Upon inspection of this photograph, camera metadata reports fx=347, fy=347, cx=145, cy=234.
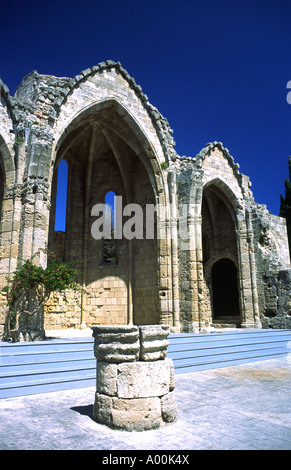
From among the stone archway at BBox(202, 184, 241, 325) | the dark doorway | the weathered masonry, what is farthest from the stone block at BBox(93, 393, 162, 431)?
the dark doorway

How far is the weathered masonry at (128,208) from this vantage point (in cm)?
835

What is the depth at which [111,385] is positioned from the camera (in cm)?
323

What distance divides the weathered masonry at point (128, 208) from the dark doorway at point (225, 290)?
41 millimetres

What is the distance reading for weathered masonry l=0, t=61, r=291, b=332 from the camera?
8.35m

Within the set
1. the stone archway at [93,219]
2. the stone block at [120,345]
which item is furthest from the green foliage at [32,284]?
the stone archway at [93,219]

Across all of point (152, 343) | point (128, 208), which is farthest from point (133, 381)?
point (128, 208)

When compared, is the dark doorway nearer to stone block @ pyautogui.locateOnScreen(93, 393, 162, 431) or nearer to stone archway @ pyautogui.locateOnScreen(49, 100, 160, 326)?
stone archway @ pyautogui.locateOnScreen(49, 100, 160, 326)

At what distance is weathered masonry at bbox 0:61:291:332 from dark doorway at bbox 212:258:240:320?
4 centimetres

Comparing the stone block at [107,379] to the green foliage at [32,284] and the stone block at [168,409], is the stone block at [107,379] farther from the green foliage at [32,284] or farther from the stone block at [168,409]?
the green foliage at [32,284]

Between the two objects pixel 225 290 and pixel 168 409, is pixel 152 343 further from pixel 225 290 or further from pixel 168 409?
pixel 225 290

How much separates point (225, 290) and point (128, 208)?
515 centimetres

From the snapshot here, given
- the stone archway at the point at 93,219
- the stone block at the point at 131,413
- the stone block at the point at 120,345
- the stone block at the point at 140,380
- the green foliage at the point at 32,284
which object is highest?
the stone archway at the point at 93,219

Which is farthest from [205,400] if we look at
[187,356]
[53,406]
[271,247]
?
[271,247]

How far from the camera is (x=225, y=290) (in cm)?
1397
